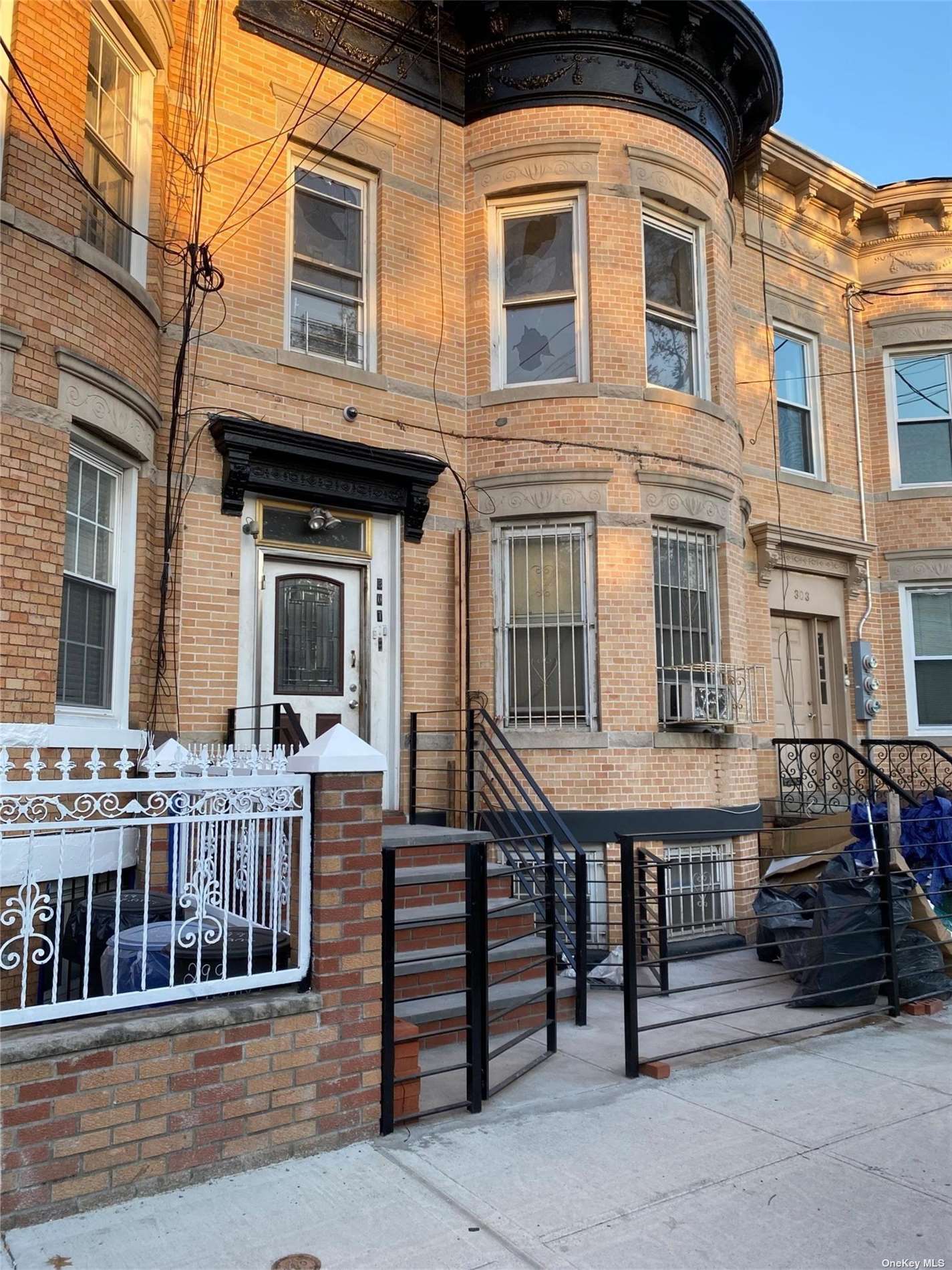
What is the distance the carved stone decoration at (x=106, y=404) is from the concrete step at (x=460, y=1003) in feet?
13.4

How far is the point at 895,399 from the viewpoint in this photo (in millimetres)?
12898

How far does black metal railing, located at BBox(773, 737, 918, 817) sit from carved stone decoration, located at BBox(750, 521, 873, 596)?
6.32 ft

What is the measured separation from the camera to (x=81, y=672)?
6.49m

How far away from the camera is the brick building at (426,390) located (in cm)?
705

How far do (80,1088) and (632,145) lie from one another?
9064 mm

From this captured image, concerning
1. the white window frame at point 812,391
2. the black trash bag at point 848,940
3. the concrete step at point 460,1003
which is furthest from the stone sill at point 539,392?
the concrete step at point 460,1003

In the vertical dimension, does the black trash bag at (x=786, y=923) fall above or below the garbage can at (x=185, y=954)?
below

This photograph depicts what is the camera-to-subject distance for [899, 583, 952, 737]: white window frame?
40.7 feet

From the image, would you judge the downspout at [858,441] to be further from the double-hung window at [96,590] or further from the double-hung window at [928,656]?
the double-hung window at [96,590]

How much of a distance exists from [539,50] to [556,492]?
4.28m

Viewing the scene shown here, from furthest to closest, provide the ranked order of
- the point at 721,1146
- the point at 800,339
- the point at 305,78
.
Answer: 1. the point at 800,339
2. the point at 305,78
3. the point at 721,1146

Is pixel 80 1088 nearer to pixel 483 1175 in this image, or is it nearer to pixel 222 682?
pixel 483 1175

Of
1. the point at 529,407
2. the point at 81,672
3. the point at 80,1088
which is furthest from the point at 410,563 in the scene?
the point at 80,1088

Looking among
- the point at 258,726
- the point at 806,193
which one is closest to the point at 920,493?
the point at 806,193
